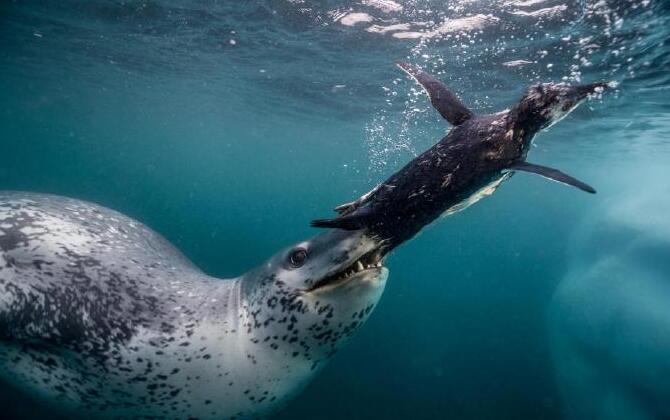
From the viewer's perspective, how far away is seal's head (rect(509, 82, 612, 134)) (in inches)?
57.0

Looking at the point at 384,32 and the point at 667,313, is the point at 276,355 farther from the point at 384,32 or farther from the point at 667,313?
the point at 384,32

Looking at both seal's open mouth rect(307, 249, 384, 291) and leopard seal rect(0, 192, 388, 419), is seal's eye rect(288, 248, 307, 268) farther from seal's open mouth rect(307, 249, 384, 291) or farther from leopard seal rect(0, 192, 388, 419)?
seal's open mouth rect(307, 249, 384, 291)

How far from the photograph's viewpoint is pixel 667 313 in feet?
27.5

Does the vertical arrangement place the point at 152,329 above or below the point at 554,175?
below

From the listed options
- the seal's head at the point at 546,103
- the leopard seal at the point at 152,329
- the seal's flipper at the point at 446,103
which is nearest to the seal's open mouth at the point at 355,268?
the leopard seal at the point at 152,329

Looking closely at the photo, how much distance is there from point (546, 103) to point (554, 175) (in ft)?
0.87

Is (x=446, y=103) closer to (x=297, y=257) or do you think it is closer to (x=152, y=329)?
(x=297, y=257)

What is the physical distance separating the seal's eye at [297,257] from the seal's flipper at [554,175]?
4.03 feet

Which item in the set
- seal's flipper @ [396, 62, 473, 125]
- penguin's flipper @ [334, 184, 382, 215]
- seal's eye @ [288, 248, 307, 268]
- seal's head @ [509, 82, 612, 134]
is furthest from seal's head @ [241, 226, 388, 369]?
seal's head @ [509, 82, 612, 134]

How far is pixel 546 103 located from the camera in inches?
58.1

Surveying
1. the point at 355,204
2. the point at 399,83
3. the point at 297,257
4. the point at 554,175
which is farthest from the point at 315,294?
the point at 399,83

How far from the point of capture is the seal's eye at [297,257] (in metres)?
2.31

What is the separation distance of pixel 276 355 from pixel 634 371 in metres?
8.65

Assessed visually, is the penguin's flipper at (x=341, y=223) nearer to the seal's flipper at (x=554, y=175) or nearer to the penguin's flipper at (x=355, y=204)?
the penguin's flipper at (x=355, y=204)
